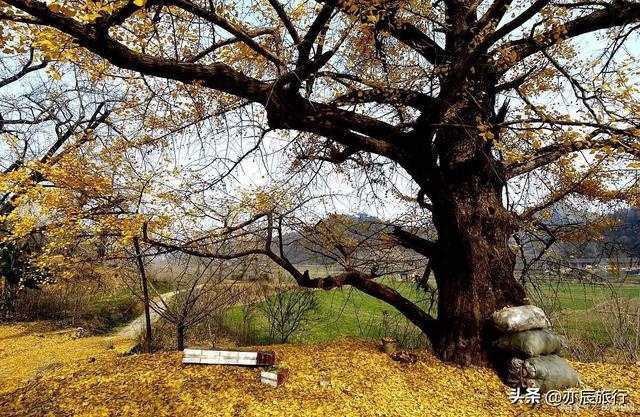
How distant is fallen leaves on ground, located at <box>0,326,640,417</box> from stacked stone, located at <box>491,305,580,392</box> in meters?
0.20

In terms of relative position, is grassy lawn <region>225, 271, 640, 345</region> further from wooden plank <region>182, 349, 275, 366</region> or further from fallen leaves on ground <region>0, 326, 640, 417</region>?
wooden plank <region>182, 349, 275, 366</region>

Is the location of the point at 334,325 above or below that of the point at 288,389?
below

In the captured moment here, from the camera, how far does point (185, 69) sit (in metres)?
2.63

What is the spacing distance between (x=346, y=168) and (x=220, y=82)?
2.60 metres

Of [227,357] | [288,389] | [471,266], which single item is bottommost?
[288,389]

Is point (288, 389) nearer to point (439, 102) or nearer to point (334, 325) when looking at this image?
point (439, 102)

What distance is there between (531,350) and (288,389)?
2.09 meters

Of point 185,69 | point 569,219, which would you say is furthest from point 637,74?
point 185,69

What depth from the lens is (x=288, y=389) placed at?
2865 millimetres

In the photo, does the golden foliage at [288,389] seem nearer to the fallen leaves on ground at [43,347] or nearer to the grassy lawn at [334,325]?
the fallen leaves on ground at [43,347]

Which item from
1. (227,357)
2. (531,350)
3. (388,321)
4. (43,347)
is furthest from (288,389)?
(43,347)

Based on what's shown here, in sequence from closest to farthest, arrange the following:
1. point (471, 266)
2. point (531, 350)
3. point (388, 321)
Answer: point (531, 350) → point (471, 266) → point (388, 321)

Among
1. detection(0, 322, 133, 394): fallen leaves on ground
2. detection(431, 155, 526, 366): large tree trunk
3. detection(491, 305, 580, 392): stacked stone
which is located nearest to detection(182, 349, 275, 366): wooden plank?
detection(431, 155, 526, 366): large tree trunk

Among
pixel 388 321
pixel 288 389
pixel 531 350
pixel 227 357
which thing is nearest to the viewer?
pixel 288 389
